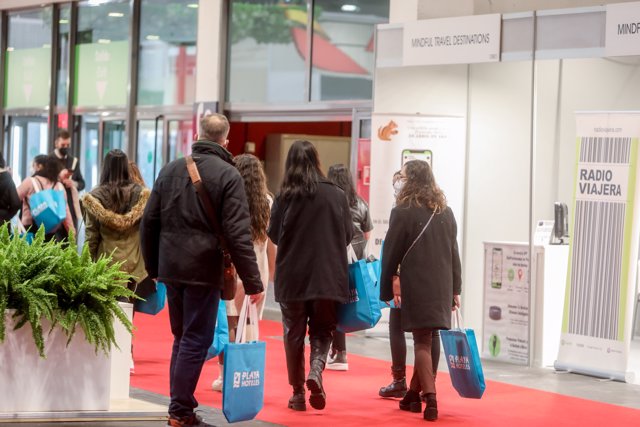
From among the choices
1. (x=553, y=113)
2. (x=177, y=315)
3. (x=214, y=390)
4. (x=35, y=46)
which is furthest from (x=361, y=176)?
(x=35, y=46)

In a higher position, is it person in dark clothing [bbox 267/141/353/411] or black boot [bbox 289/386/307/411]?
person in dark clothing [bbox 267/141/353/411]

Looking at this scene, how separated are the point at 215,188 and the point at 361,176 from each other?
5.22m

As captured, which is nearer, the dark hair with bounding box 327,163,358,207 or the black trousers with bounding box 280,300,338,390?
the black trousers with bounding box 280,300,338,390

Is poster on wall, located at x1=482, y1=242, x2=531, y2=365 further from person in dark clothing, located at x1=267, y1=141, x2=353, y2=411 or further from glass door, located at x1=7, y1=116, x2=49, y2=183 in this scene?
glass door, located at x1=7, y1=116, x2=49, y2=183

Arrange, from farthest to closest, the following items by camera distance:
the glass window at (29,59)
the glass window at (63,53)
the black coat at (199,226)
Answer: the glass window at (29,59) < the glass window at (63,53) < the black coat at (199,226)

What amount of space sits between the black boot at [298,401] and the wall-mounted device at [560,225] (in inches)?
123

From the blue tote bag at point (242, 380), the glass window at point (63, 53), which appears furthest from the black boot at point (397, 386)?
the glass window at point (63, 53)

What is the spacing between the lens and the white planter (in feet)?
18.2

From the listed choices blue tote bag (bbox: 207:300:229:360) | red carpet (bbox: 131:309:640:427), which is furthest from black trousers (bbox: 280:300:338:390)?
blue tote bag (bbox: 207:300:229:360)

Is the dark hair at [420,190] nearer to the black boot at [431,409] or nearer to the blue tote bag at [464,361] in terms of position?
the blue tote bag at [464,361]

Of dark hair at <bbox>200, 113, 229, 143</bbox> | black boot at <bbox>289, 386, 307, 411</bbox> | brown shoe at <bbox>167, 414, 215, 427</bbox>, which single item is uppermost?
dark hair at <bbox>200, 113, 229, 143</bbox>

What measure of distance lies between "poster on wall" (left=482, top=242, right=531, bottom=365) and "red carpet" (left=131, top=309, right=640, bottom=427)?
916 millimetres

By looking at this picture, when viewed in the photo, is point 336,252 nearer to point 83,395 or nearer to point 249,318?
point 249,318

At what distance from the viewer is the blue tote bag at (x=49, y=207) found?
382 inches
